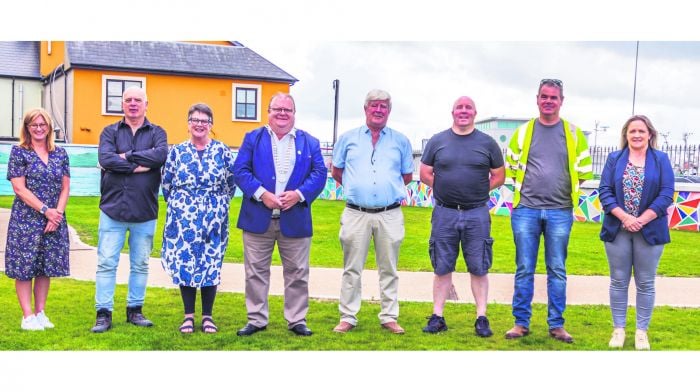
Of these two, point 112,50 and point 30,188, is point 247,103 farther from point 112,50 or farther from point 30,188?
point 30,188

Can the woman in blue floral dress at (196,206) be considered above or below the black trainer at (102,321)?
above

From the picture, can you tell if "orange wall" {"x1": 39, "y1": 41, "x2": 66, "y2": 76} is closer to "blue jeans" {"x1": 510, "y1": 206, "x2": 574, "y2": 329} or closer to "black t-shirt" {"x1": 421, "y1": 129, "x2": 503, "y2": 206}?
"black t-shirt" {"x1": 421, "y1": 129, "x2": 503, "y2": 206}

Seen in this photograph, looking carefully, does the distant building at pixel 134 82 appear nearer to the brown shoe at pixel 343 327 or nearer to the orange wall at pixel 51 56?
the orange wall at pixel 51 56

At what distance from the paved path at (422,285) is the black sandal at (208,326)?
5.53 ft

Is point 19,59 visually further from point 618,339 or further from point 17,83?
point 618,339

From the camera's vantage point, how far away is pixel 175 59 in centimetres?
2498

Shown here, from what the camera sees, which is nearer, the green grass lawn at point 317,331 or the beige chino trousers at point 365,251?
the green grass lawn at point 317,331

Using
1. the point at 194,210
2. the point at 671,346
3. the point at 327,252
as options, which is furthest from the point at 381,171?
the point at 327,252

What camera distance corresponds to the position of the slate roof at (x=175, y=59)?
23.8m

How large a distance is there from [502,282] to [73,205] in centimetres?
1222

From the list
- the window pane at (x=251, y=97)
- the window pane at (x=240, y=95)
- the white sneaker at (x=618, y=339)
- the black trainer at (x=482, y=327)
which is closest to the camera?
the white sneaker at (x=618, y=339)

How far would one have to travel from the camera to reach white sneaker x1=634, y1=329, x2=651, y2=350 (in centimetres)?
565

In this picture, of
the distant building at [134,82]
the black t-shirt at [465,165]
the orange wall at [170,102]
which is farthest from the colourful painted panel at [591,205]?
the black t-shirt at [465,165]

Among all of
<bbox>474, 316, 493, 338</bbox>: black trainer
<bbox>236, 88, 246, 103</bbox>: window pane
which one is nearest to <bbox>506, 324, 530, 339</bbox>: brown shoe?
<bbox>474, 316, 493, 338</bbox>: black trainer
